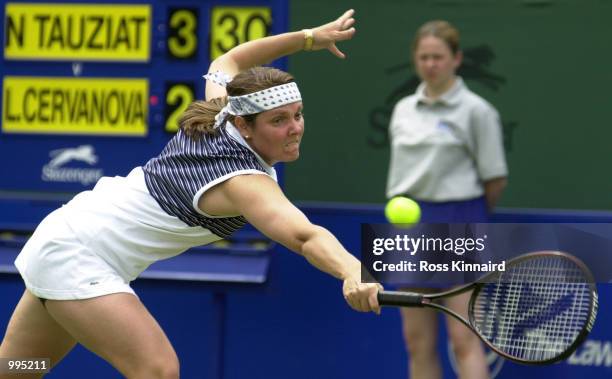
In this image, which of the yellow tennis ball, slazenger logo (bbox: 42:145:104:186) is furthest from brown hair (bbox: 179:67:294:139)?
slazenger logo (bbox: 42:145:104:186)

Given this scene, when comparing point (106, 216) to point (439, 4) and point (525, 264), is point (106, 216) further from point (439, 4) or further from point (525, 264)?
point (439, 4)

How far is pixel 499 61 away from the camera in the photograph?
555 cm

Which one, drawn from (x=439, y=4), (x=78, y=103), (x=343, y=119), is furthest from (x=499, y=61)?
(x=78, y=103)

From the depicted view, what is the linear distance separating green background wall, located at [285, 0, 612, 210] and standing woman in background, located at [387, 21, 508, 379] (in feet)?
0.37

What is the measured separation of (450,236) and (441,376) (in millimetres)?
1889

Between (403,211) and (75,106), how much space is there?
5.12ft

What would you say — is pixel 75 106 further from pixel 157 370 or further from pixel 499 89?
pixel 157 370

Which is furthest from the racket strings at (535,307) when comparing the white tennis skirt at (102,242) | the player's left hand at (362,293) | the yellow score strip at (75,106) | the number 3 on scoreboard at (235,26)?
the yellow score strip at (75,106)

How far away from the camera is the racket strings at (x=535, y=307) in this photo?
13.4 feet

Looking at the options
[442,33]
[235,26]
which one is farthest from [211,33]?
[442,33]

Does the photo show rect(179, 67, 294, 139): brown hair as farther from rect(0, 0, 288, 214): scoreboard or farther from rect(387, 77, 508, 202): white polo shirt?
rect(0, 0, 288, 214): scoreboard

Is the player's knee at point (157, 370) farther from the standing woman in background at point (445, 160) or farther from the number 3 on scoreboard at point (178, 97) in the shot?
the number 3 on scoreboard at point (178, 97)

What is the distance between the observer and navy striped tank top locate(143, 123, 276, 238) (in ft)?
12.3

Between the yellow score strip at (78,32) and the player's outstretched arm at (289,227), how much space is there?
220 centimetres
